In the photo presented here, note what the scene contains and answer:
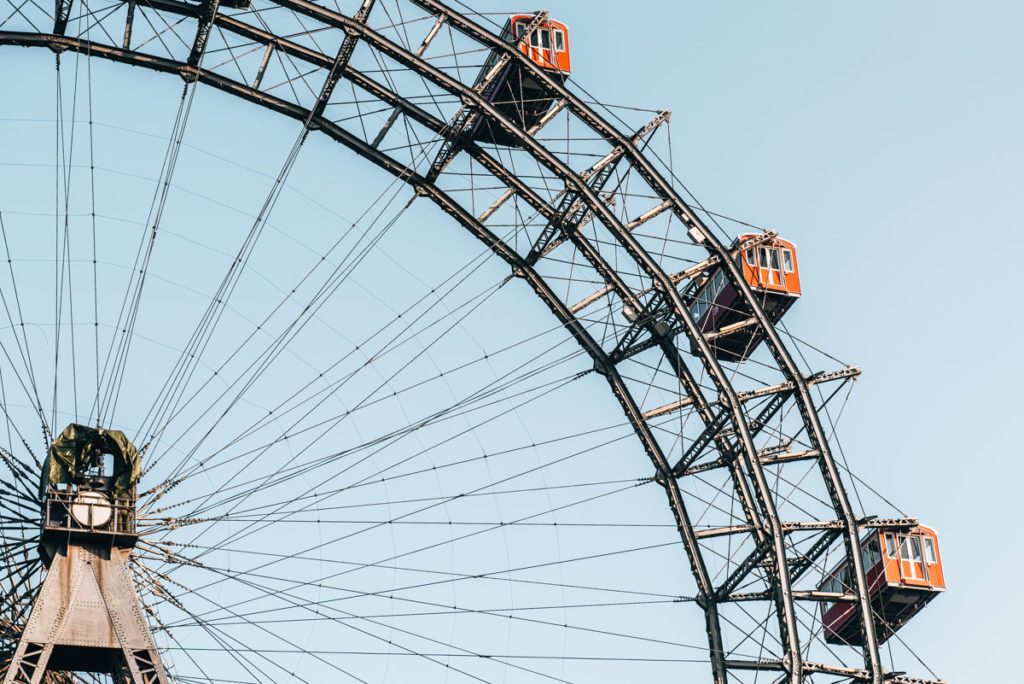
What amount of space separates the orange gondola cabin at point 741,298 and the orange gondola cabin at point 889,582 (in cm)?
506

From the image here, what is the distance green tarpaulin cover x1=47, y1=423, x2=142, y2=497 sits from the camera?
31.8 meters

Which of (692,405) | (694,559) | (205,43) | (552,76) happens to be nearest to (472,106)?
(552,76)

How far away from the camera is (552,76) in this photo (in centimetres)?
3691

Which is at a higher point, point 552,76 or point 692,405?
point 552,76

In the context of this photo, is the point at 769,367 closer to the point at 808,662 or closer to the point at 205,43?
the point at 808,662

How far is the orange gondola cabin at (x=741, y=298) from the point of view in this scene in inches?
1506

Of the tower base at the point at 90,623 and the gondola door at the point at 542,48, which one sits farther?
the gondola door at the point at 542,48

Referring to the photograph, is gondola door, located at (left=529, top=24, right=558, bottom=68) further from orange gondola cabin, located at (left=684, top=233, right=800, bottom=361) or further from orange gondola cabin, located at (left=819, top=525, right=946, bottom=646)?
orange gondola cabin, located at (left=819, top=525, right=946, bottom=646)

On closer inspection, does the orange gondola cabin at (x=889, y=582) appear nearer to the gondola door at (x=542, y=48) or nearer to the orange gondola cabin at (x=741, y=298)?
the orange gondola cabin at (x=741, y=298)

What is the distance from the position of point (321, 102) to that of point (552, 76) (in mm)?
4860

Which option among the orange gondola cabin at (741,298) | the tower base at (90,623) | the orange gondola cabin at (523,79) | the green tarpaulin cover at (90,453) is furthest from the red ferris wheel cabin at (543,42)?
the tower base at (90,623)

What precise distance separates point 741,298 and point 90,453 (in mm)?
13986

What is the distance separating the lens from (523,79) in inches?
1430

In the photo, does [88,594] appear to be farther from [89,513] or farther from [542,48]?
[542,48]
